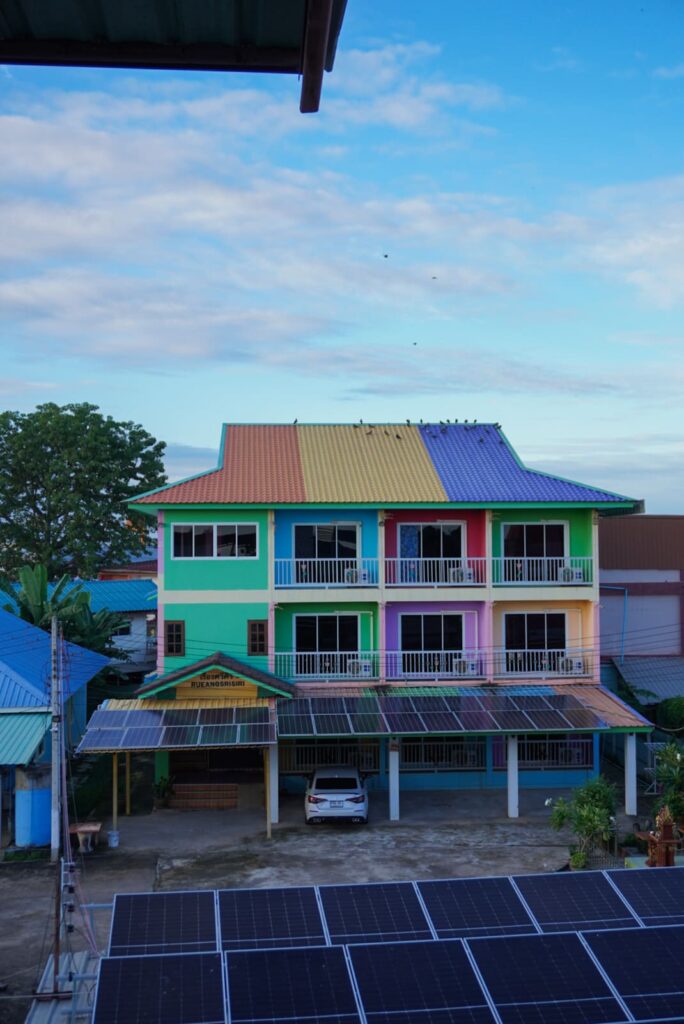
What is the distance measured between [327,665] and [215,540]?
4593 mm

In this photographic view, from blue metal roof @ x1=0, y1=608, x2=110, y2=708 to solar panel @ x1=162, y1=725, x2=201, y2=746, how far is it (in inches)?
106

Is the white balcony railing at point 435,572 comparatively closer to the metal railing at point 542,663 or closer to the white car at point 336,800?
the metal railing at point 542,663

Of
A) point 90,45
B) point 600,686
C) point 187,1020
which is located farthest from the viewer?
point 600,686

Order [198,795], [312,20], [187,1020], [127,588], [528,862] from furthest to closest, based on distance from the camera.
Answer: [127,588]
[198,795]
[528,862]
[187,1020]
[312,20]

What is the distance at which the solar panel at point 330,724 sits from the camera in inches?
886

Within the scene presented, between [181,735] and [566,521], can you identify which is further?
[566,521]

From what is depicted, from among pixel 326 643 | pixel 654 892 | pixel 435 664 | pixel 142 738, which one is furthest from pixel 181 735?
pixel 654 892

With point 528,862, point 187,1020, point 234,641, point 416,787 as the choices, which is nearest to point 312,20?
point 187,1020

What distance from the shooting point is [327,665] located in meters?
26.3

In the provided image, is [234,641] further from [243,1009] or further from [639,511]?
[243,1009]

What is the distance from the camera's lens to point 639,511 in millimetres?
27297

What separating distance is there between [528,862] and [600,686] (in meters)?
7.50

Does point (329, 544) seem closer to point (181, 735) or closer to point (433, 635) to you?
point (433, 635)

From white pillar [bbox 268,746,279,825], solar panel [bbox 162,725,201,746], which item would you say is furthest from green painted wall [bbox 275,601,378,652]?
solar panel [bbox 162,725,201,746]
